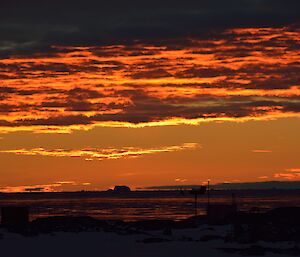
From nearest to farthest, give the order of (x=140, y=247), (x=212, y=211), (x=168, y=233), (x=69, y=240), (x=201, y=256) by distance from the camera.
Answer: (x=201, y=256) → (x=140, y=247) → (x=69, y=240) → (x=168, y=233) → (x=212, y=211)

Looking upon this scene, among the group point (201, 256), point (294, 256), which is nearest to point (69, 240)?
point (201, 256)

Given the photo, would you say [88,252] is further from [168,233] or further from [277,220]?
[277,220]

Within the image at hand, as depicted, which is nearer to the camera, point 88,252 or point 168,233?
point 88,252

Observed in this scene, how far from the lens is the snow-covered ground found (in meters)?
43.0

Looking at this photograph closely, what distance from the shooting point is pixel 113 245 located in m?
46.9

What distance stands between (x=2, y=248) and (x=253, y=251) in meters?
13.9

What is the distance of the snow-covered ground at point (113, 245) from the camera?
43.0 meters

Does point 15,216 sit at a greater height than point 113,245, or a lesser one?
greater

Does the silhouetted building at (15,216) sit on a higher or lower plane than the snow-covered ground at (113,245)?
higher

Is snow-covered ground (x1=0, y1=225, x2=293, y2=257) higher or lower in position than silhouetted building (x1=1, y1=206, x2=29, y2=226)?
lower

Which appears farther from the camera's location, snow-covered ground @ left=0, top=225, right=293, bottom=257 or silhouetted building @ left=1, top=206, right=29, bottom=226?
silhouetted building @ left=1, top=206, right=29, bottom=226

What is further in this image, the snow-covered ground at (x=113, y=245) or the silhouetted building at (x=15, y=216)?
the silhouetted building at (x=15, y=216)

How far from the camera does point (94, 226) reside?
185ft

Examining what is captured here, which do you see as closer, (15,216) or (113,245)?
(113,245)
